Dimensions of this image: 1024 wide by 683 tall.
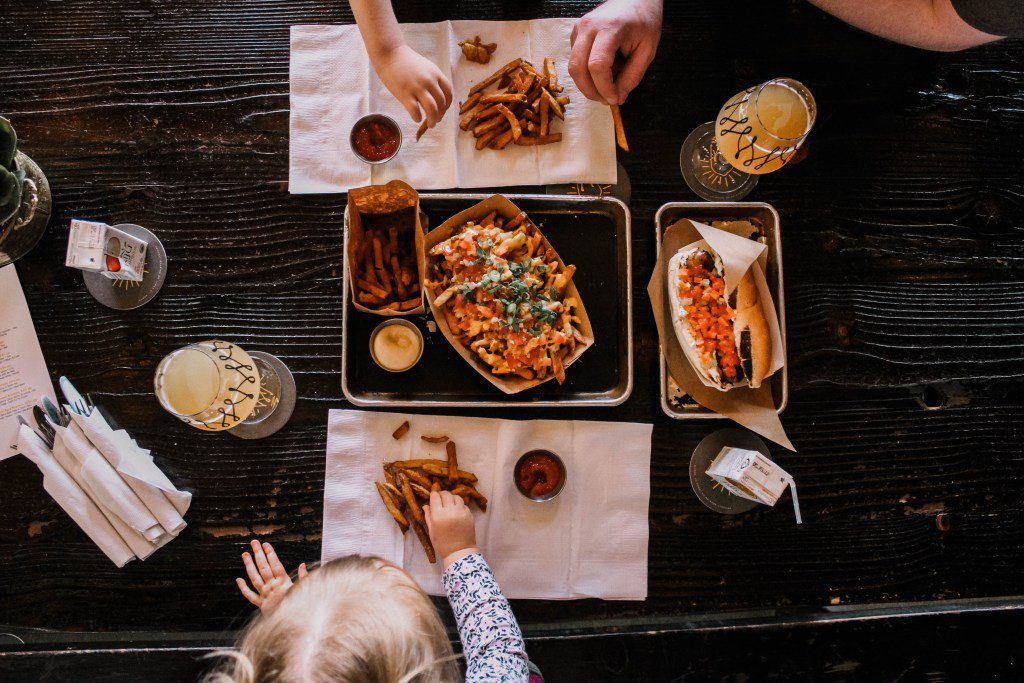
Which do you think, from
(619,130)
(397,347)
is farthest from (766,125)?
(397,347)

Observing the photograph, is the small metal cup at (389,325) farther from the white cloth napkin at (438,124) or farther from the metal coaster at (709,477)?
the metal coaster at (709,477)

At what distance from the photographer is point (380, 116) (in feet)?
6.36

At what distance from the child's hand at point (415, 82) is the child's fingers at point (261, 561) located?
1480 mm

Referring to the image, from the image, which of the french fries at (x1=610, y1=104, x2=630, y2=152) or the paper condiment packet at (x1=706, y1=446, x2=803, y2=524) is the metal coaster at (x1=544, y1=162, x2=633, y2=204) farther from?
the paper condiment packet at (x1=706, y1=446, x2=803, y2=524)

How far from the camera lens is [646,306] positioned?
6.54ft

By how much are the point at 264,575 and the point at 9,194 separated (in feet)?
4.45

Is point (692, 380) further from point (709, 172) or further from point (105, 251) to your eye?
point (105, 251)

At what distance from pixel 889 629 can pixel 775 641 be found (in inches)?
14.8

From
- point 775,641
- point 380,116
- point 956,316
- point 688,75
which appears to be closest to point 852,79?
point 688,75

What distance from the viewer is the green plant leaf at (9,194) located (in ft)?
5.48

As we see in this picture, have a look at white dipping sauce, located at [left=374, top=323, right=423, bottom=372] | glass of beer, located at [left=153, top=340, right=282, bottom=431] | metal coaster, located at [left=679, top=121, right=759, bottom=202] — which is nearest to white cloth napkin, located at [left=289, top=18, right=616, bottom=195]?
metal coaster, located at [left=679, top=121, right=759, bottom=202]

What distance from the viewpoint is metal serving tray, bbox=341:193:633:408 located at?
1.92 meters

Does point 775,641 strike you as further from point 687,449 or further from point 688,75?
point 688,75

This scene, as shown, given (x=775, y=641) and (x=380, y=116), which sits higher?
(x=380, y=116)
